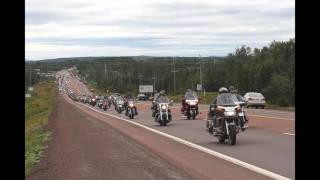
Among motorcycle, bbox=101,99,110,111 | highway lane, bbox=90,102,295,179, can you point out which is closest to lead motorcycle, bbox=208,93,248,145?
highway lane, bbox=90,102,295,179

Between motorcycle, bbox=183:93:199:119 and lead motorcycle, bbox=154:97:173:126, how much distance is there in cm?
415

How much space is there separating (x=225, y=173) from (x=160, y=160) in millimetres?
2953

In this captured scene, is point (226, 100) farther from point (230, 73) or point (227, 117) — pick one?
point (230, 73)

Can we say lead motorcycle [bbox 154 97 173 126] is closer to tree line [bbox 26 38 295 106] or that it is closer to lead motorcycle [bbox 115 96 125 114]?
lead motorcycle [bbox 115 96 125 114]

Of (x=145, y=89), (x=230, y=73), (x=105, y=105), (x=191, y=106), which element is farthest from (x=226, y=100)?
(x=145, y=89)

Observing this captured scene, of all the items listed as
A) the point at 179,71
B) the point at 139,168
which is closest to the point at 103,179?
the point at 139,168

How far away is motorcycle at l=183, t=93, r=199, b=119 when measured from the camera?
3259 centimetres

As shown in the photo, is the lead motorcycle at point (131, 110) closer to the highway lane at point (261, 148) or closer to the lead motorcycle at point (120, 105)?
the lead motorcycle at point (120, 105)

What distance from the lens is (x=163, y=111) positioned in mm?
27953

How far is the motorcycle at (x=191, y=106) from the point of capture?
3259 centimetres
